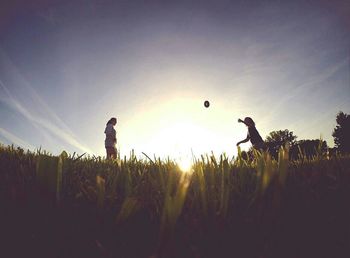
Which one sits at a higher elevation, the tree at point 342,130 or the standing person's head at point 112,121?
the tree at point 342,130

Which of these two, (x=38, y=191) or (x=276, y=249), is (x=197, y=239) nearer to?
(x=276, y=249)

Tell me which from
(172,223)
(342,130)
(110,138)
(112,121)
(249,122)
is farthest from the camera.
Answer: (342,130)

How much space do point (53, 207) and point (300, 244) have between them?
104 centimetres

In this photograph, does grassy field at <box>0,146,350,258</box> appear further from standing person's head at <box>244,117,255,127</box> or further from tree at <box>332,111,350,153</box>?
tree at <box>332,111,350,153</box>

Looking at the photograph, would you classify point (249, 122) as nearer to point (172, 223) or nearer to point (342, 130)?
point (172, 223)

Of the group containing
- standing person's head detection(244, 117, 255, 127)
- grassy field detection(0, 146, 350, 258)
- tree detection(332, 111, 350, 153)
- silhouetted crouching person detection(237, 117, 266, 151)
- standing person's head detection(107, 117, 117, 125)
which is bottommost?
grassy field detection(0, 146, 350, 258)

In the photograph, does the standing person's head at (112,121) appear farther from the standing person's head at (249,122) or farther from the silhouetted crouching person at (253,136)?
the standing person's head at (249,122)

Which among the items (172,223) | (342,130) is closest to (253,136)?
(172,223)

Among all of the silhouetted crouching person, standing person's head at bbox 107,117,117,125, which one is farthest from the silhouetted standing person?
the silhouetted crouching person

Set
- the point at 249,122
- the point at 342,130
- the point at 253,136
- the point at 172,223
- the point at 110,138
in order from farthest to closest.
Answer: the point at 342,130 < the point at 110,138 < the point at 249,122 < the point at 253,136 < the point at 172,223

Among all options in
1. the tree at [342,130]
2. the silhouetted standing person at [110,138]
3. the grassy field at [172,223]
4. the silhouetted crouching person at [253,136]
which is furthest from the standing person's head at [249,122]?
the tree at [342,130]

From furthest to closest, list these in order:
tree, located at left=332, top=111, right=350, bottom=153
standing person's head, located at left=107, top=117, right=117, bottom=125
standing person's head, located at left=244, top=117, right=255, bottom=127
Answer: tree, located at left=332, top=111, right=350, bottom=153, standing person's head, located at left=107, top=117, right=117, bottom=125, standing person's head, located at left=244, top=117, right=255, bottom=127

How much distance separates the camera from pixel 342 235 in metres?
1.12

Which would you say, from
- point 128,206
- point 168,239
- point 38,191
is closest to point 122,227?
point 128,206
